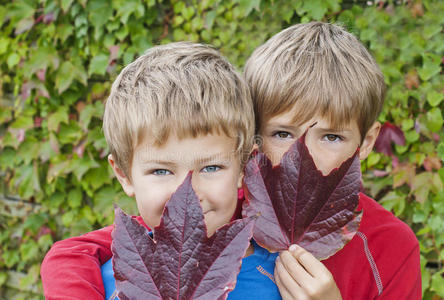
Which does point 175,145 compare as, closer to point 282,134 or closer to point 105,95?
point 282,134

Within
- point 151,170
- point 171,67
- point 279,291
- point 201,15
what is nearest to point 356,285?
point 279,291

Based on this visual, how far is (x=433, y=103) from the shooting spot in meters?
2.09

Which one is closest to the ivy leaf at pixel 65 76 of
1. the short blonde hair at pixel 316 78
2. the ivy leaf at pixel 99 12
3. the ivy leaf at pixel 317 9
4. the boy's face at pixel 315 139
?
the ivy leaf at pixel 99 12

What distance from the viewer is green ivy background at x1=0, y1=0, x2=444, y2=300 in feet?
7.02

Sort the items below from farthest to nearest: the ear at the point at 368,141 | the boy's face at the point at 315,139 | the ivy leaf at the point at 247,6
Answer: the ivy leaf at the point at 247,6 < the ear at the point at 368,141 < the boy's face at the point at 315,139

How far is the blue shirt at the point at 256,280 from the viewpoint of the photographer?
0.99 meters

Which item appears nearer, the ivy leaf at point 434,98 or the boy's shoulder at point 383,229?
the boy's shoulder at point 383,229

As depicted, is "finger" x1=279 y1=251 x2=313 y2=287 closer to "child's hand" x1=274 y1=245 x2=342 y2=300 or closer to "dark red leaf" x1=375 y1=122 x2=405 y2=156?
"child's hand" x1=274 y1=245 x2=342 y2=300

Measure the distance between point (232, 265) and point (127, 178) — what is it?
516 millimetres

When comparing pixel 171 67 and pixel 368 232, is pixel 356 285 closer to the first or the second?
pixel 368 232

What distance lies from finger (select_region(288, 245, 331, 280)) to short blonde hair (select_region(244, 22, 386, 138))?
475 mm

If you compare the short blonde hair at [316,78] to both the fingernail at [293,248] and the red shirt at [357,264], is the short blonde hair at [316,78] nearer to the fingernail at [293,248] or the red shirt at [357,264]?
the red shirt at [357,264]

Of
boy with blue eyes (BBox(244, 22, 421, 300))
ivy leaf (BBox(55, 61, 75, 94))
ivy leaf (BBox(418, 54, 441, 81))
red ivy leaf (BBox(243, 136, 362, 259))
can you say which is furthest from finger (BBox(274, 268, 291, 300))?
ivy leaf (BBox(55, 61, 75, 94))

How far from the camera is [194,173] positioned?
3.16 ft
